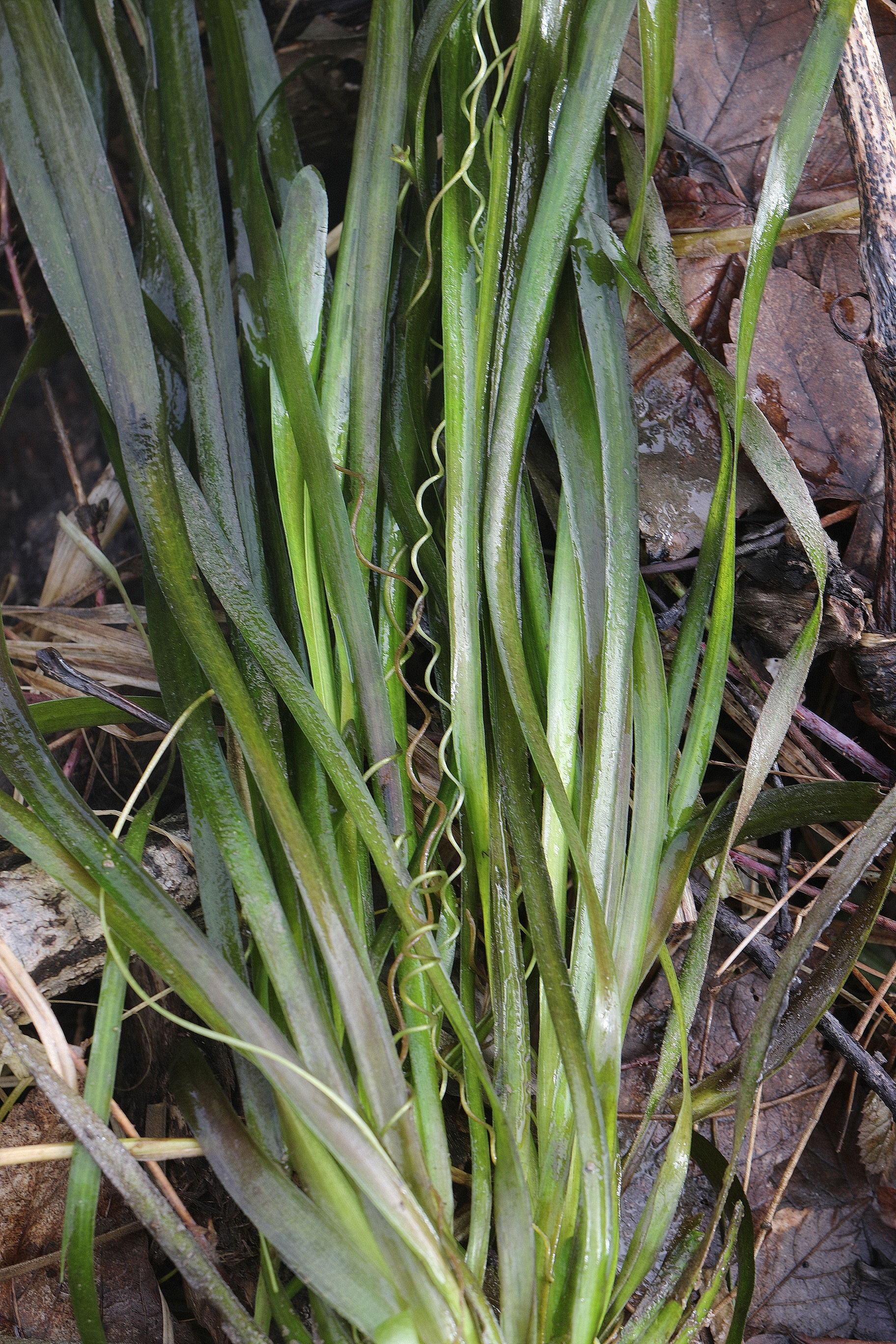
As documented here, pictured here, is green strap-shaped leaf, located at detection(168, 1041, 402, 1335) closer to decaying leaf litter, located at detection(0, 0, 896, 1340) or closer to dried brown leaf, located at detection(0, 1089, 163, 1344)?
decaying leaf litter, located at detection(0, 0, 896, 1340)

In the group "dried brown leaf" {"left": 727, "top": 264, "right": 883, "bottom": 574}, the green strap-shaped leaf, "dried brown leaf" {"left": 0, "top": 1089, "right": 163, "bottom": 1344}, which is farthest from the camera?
"dried brown leaf" {"left": 727, "top": 264, "right": 883, "bottom": 574}

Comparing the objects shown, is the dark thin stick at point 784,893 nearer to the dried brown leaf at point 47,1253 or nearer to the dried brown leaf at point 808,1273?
the dried brown leaf at point 808,1273

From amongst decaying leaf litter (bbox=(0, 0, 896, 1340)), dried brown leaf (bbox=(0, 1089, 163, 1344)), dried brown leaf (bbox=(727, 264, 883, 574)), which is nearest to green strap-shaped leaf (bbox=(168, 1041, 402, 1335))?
decaying leaf litter (bbox=(0, 0, 896, 1340))

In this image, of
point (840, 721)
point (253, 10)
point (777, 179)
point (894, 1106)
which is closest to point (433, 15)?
point (253, 10)

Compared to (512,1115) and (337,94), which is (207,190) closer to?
(337,94)

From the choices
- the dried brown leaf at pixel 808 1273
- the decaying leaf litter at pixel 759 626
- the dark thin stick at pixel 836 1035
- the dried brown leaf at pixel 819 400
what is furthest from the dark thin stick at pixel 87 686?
the dried brown leaf at pixel 808 1273

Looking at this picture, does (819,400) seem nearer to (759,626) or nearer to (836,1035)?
(759,626)

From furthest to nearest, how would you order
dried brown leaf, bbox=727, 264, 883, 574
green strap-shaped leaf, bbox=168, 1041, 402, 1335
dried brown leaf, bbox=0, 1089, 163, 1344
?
1. dried brown leaf, bbox=727, 264, 883, 574
2. dried brown leaf, bbox=0, 1089, 163, 1344
3. green strap-shaped leaf, bbox=168, 1041, 402, 1335

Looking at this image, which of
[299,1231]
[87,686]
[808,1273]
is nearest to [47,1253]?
[299,1231]
